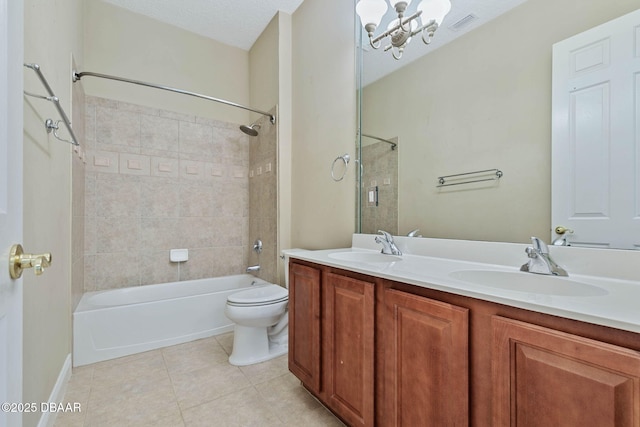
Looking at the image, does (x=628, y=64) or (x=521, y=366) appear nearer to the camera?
(x=521, y=366)

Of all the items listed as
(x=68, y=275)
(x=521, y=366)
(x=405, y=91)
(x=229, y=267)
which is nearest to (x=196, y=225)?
(x=229, y=267)

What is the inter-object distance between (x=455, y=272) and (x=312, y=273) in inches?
26.0

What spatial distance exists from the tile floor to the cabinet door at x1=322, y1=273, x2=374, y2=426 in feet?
0.93

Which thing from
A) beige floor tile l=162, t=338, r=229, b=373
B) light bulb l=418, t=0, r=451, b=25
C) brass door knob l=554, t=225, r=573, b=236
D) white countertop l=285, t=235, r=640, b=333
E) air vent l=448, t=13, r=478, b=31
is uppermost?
light bulb l=418, t=0, r=451, b=25

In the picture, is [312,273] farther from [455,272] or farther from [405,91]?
[405,91]

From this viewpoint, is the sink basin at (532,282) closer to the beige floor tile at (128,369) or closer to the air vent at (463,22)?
the air vent at (463,22)

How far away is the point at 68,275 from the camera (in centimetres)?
177

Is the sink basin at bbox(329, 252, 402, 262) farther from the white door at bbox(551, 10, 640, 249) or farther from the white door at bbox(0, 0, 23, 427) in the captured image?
the white door at bbox(0, 0, 23, 427)

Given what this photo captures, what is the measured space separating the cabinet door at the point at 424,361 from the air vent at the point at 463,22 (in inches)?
53.0

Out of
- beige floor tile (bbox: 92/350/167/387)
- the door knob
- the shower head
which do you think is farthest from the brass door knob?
the shower head

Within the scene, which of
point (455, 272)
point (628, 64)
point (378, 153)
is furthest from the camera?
point (378, 153)

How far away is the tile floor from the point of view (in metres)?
1.39

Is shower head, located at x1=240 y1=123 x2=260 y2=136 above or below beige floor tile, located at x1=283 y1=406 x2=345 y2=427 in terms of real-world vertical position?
above

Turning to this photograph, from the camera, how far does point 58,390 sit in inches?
58.6
